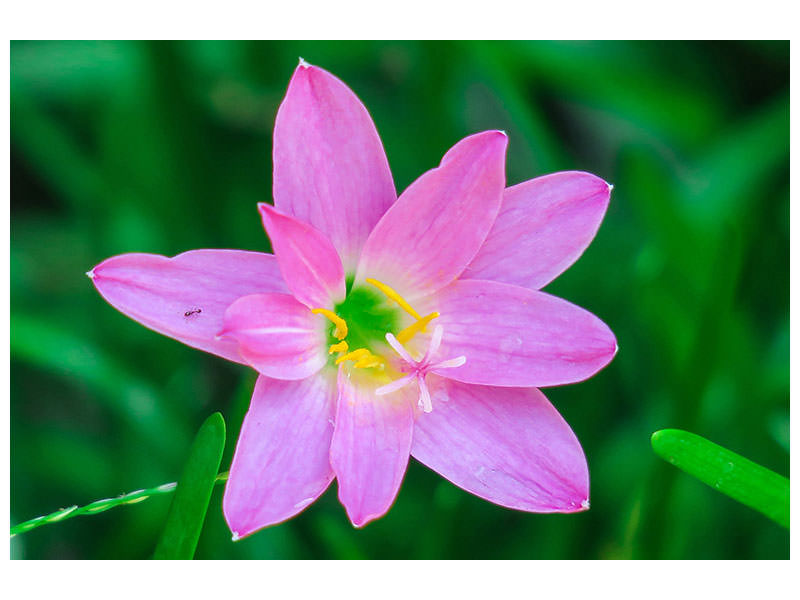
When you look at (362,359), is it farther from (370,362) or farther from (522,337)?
(522,337)

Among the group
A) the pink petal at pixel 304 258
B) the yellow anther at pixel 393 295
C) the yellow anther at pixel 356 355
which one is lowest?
the yellow anther at pixel 356 355

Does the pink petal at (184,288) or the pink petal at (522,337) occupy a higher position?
the pink petal at (184,288)

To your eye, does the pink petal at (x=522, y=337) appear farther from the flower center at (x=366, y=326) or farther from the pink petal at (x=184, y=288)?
the pink petal at (x=184, y=288)

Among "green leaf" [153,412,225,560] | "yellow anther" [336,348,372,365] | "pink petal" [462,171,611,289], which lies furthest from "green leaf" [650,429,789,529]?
"green leaf" [153,412,225,560]

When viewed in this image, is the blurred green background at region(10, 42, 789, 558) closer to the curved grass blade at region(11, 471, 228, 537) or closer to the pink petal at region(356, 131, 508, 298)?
the curved grass blade at region(11, 471, 228, 537)

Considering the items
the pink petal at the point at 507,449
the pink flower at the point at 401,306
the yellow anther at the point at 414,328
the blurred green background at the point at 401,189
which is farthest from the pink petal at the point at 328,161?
the blurred green background at the point at 401,189
